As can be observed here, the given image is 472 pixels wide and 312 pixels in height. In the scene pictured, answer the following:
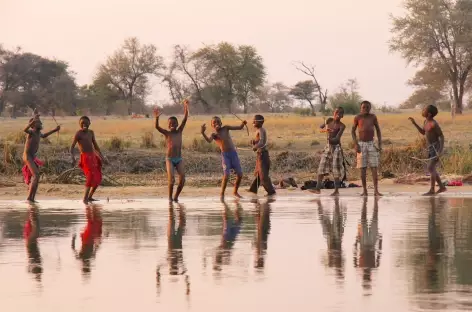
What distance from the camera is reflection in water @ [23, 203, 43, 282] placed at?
36.0 feet

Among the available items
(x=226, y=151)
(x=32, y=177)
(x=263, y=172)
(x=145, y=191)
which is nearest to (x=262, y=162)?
(x=263, y=172)

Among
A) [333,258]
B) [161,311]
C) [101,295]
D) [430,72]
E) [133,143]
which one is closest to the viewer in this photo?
[161,311]

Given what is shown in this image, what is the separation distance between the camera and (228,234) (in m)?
14.0

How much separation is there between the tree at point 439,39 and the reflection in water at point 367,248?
52.7 meters

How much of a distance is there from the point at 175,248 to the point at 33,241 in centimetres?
189

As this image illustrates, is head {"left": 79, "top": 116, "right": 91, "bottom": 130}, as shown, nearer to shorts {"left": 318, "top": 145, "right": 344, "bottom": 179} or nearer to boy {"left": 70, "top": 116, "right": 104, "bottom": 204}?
boy {"left": 70, "top": 116, "right": 104, "bottom": 204}

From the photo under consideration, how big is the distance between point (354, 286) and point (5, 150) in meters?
20.7

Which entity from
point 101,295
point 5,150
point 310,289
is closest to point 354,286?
point 310,289

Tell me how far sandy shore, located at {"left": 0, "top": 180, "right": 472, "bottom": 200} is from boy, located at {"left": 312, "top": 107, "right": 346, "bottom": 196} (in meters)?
0.42

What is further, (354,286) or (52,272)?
(52,272)

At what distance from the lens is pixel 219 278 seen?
33.7 ft

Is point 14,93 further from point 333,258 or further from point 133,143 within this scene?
point 333,258

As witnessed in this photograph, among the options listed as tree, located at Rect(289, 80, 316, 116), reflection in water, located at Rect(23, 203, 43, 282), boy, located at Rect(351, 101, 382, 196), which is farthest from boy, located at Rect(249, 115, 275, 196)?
tree, located at Rect(289, 80, 316, 116)

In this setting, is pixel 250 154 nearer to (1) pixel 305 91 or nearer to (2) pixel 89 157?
(2) pixel 89 157
